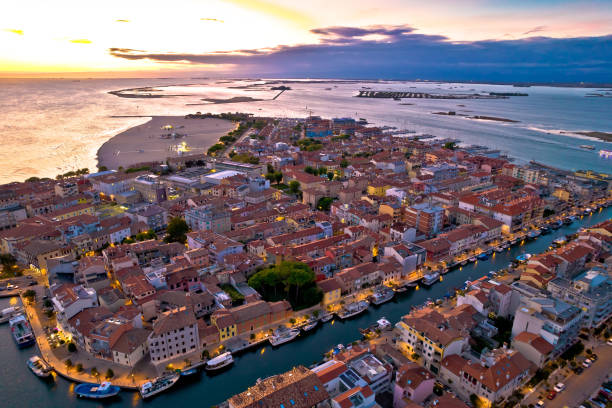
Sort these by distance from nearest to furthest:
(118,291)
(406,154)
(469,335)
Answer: (469,335) → (118,291) → (406,154)

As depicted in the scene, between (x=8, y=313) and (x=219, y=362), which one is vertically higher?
(x=8, y=313)

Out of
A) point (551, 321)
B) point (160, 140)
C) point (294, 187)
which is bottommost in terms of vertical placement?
point (551, 321)

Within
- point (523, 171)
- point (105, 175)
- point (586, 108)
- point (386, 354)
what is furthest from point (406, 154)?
point (586, 108)

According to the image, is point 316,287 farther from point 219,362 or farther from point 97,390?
point 97,390

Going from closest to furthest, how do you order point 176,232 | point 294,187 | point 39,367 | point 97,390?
point 97,390 < point 39,367 < point 176,232 < point 294,187

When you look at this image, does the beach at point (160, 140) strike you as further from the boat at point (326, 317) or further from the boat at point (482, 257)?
the boat at point (482, 257)

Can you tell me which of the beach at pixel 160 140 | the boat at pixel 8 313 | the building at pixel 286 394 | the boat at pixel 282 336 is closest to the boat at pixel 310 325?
the boat at pixel 282 336

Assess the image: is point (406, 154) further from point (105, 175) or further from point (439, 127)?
point (105, 175)

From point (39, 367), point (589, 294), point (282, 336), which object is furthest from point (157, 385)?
point (589, 294)
